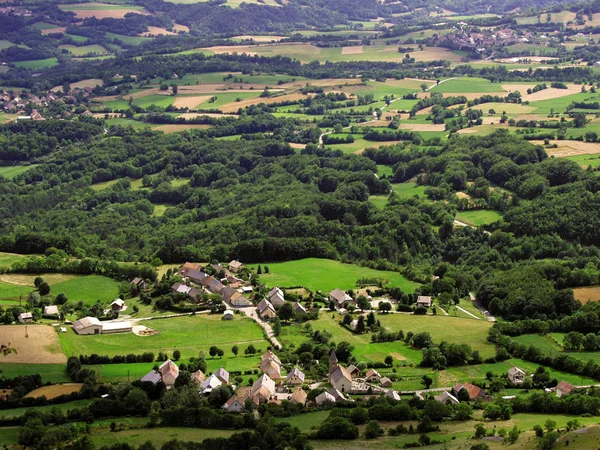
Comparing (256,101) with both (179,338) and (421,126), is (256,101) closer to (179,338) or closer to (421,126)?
(421,126)

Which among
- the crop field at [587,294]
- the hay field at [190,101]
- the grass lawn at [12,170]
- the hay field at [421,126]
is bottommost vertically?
the grass lawn at [12,170]

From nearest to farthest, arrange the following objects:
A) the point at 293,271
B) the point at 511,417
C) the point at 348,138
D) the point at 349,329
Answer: the point at 511,417 < the point at 349,329 < the point at 293,271 < the point at 348,138

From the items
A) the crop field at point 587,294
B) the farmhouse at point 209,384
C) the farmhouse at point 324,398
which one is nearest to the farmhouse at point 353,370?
the farmhouse at point 324,398

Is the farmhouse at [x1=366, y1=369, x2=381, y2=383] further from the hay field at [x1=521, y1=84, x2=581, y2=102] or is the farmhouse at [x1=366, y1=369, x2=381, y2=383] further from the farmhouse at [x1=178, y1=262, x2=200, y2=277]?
the hay field at [x1=521, y1=84, x2=581, y2=102]

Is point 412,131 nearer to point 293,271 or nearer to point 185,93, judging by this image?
point 185,93

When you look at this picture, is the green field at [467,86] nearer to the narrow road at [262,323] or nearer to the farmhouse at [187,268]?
the farmhouse at [187,268]

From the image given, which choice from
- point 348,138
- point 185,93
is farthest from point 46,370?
point 185,93
